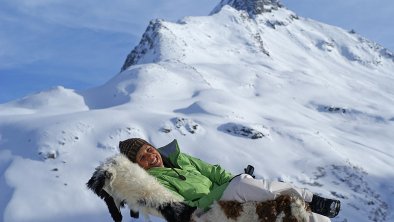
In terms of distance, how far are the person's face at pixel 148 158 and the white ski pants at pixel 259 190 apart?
4.50ft

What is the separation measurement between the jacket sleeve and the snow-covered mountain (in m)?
14.6

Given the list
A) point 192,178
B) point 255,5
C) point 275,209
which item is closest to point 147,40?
point 255,5

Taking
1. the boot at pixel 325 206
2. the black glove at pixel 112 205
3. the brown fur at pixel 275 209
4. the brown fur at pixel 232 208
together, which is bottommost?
the black glove at pixel 112 205

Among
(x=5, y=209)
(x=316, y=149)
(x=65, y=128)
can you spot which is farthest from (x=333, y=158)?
(x=5, y=209)

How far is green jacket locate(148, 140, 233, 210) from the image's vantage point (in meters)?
4.75

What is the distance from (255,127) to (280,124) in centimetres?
606

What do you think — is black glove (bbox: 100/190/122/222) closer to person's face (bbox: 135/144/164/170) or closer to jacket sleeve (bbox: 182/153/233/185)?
person's face (bbox: 135/144/164/170)

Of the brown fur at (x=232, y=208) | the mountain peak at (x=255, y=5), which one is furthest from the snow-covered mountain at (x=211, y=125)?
the mountain peak at (x=255, y=5)

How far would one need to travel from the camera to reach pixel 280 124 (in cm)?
3941

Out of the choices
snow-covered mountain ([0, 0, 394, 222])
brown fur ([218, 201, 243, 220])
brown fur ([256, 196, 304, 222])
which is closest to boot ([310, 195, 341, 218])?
brown fur ([256, 196, 304, 222])

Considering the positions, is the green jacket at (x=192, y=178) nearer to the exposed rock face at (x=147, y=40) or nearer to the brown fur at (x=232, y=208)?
the brown fur at (x=232, y=208)

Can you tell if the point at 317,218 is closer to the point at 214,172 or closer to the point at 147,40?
the point at 214,172

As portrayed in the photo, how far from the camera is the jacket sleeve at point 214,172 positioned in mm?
5583

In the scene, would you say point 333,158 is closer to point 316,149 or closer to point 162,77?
point 316,149
